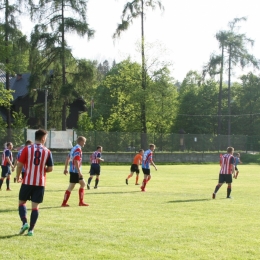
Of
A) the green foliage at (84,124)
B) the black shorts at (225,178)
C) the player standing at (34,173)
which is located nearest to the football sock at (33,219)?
the player standing at (34,173)

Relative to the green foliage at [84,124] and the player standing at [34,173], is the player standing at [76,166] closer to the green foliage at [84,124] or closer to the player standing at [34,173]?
the player standing at [34,173]

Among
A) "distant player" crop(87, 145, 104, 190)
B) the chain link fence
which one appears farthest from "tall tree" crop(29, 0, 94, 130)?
"distant player" crop(87, 145, 104, 190)

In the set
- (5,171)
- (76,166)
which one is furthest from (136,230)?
(5,171)

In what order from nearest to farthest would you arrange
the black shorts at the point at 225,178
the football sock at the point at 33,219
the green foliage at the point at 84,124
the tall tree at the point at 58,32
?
the football sock at the point at 33,219 → the black shorts at the point at 225,178 → the tall tree at the point at 58,32 → the green foliage at the point at 84,124

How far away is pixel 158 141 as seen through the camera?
50031 mm

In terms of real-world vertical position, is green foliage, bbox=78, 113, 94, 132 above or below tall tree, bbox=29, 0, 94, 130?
below

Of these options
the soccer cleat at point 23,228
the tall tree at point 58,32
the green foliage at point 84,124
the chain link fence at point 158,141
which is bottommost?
the soccer cleat at point 23,228

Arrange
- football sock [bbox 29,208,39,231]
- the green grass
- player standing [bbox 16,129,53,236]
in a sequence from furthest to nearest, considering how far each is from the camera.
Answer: player standing [bbox 16,129,53,236], football sock [bbox 29,208,39,231], the green grass

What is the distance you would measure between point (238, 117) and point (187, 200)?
5859 cm

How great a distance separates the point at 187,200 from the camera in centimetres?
1580

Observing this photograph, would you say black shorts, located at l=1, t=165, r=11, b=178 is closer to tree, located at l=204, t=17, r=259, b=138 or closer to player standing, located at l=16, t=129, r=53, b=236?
player standing, located at l=16, t=129, r=53, b=236

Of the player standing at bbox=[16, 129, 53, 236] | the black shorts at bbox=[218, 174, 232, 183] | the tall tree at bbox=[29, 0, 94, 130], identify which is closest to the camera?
the player standing at bbox=[16, 129, 53, 236]

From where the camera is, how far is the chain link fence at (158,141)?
147ft

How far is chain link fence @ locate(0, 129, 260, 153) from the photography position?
44.9 metres
